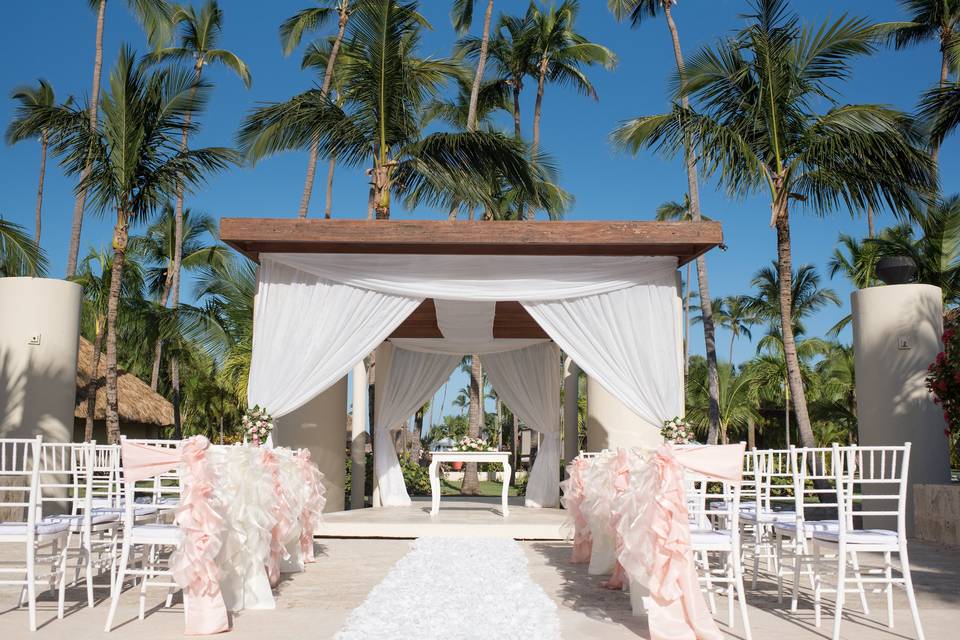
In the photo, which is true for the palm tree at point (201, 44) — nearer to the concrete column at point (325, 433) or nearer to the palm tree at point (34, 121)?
the palm tree at point (34, 121)

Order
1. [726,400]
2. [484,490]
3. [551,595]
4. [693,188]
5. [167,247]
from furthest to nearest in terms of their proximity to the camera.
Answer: [726,400] < [167,247] < [484,490] < [693,188] < [551,595]

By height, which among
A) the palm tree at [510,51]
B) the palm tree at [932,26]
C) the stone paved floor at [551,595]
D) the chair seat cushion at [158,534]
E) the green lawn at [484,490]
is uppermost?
the palm tree at [510,51]

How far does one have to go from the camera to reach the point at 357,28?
10.2 metres

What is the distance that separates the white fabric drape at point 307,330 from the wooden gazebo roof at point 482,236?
1.34 feet

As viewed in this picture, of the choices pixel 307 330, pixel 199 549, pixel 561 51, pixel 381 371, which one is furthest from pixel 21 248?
pixel 561 51

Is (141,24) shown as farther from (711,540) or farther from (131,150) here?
(711,540)

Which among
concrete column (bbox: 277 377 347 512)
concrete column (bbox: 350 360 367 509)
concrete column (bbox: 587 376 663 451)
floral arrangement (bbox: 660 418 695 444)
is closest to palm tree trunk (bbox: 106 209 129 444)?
concrete column (bbox: 277 377 347 512)

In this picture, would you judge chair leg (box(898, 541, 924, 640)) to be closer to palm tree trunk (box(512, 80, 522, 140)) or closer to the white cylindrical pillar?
the white cylindrical pillar

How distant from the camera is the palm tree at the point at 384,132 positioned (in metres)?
10.2

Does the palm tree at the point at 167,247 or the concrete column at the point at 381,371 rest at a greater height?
the palm tree at the point at 167,247

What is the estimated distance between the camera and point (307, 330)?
8062 mm

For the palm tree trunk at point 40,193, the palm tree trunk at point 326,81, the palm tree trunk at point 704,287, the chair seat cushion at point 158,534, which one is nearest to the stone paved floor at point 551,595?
the chair seat cushion at point 158,534

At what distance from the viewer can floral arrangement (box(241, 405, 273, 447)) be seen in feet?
25.5

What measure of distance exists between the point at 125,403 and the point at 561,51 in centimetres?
1297
